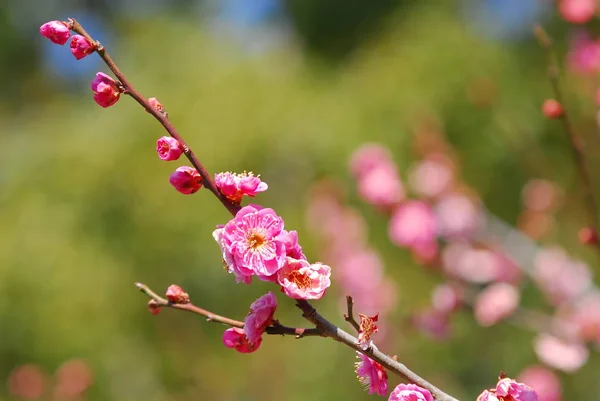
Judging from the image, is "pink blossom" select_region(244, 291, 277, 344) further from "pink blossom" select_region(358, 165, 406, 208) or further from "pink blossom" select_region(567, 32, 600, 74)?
"pink blossom" select_region(567, 32, 600, 74)

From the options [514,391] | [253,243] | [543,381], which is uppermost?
[253,243]

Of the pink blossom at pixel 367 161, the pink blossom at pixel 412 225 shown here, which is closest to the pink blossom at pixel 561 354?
the pink blossom at pixel 412 225

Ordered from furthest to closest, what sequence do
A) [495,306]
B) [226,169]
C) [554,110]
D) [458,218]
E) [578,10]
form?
[226,169], [458,218], [578,10], [495,306], [554,110]

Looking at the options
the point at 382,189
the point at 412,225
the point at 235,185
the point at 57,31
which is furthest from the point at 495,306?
the point at 57,31

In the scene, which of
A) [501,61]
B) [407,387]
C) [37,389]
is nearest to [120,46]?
[501,61]

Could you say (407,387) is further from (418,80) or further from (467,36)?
(467,36)

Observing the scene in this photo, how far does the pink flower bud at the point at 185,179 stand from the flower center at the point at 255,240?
0.08 m

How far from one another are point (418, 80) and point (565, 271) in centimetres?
305

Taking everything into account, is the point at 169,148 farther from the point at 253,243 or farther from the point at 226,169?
the point at 226,169

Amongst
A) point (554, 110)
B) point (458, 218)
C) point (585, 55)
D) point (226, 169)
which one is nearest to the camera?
point (554, 110)

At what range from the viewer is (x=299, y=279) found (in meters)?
0.58

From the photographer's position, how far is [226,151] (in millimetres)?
4422

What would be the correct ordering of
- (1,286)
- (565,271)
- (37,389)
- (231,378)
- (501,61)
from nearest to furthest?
(565,271)
(37,389)
(231,378)
(1,286)
(501,61)

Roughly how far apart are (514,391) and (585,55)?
133 cm
